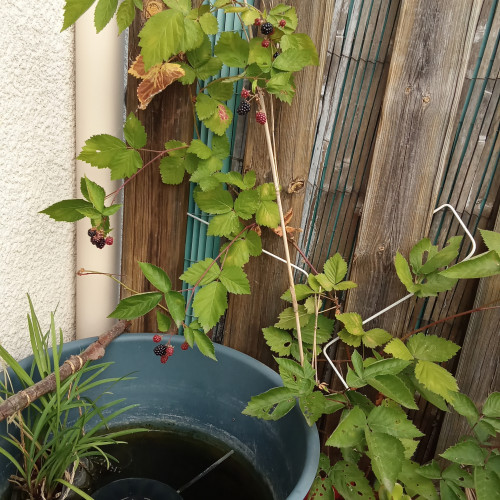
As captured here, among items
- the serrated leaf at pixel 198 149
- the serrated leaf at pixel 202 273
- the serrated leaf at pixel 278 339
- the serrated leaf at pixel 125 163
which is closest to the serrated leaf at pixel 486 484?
the serrated leaf at pixel 278 339

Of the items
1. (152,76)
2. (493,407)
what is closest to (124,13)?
(152,76)

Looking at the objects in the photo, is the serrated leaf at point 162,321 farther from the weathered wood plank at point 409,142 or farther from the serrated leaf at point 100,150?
the weathered wood plank at point 409,142

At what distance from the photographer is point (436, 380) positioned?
1.17 metres

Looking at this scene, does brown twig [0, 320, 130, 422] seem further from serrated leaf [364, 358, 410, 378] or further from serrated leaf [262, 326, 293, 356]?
serrated leaf [364, 358, 410, 378]

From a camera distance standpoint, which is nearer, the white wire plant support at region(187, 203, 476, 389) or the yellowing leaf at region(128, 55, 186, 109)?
the yellowing leaf at region(128, 55, 186, 109)

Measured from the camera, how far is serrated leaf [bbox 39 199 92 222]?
1156 millimetres

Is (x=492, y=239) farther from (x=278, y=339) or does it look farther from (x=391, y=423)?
(x=278, y=339)

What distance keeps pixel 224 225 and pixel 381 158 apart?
1.58 feet

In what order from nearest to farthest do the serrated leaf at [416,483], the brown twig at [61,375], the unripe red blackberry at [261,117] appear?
the brown twig at [61,375]
the unripe red blackberry at [261,117]
the serrated leaf at [416,483]

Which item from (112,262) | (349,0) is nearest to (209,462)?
(112,262)

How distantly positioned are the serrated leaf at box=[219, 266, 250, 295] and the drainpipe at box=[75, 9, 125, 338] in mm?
493

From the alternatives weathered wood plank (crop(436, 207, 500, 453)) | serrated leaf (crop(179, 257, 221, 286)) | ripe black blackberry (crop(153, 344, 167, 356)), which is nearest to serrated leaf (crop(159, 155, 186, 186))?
serrated leaf (crop(179, 257, 221, 286))

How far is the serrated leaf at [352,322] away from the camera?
1324mm

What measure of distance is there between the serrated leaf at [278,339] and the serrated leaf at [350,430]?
0.34 meters
